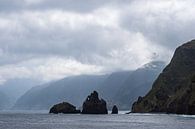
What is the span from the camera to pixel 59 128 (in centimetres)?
15038

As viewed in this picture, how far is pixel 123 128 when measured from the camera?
15388 cm

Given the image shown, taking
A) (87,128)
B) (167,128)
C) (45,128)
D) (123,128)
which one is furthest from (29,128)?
(167,128)

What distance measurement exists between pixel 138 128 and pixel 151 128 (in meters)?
5.28

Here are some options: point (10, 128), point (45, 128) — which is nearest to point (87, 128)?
point (45, 128)

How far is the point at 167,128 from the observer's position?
497ft

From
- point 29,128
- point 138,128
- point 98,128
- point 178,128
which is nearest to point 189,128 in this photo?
point 178,128

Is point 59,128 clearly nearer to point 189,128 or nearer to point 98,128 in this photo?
point 98,128

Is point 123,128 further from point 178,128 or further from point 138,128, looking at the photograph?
point 178,128

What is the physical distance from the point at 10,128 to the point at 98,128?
27.9 metres

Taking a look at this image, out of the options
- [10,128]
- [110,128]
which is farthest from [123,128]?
[10,128]

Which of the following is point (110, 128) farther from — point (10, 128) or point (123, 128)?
point (10, 128)

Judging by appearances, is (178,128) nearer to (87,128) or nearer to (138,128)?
(138,128)

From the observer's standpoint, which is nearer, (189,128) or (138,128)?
(189,128)

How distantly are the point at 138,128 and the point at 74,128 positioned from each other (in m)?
22.2
